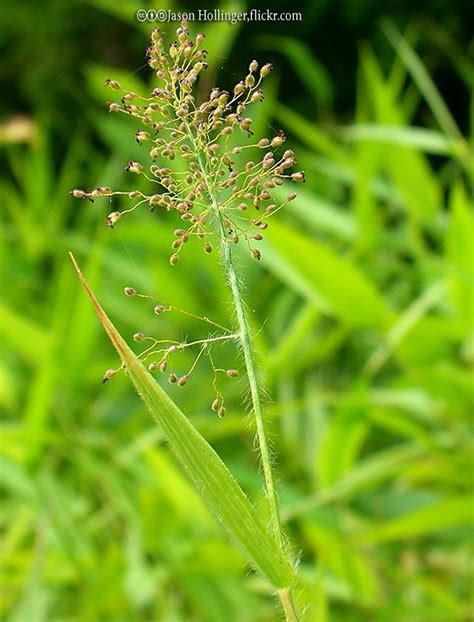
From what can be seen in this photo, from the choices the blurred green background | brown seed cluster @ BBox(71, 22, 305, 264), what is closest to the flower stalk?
brown seed cluster @ BBox(71, 22, 305, 264)

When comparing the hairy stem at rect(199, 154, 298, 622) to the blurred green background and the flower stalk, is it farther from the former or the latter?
the blurred green background

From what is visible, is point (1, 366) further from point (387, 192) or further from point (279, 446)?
point (387, 192)

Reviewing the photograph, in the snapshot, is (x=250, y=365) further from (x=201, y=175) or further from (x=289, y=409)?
(x=289, y=409)

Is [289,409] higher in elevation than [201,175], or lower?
lower

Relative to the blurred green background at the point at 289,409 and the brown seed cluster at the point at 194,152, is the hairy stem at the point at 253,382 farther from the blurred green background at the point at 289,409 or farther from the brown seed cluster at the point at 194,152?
the blurred green background at the point at 289,409

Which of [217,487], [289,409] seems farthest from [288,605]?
[289,409]

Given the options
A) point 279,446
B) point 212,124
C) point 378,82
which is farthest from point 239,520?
point 378,82
